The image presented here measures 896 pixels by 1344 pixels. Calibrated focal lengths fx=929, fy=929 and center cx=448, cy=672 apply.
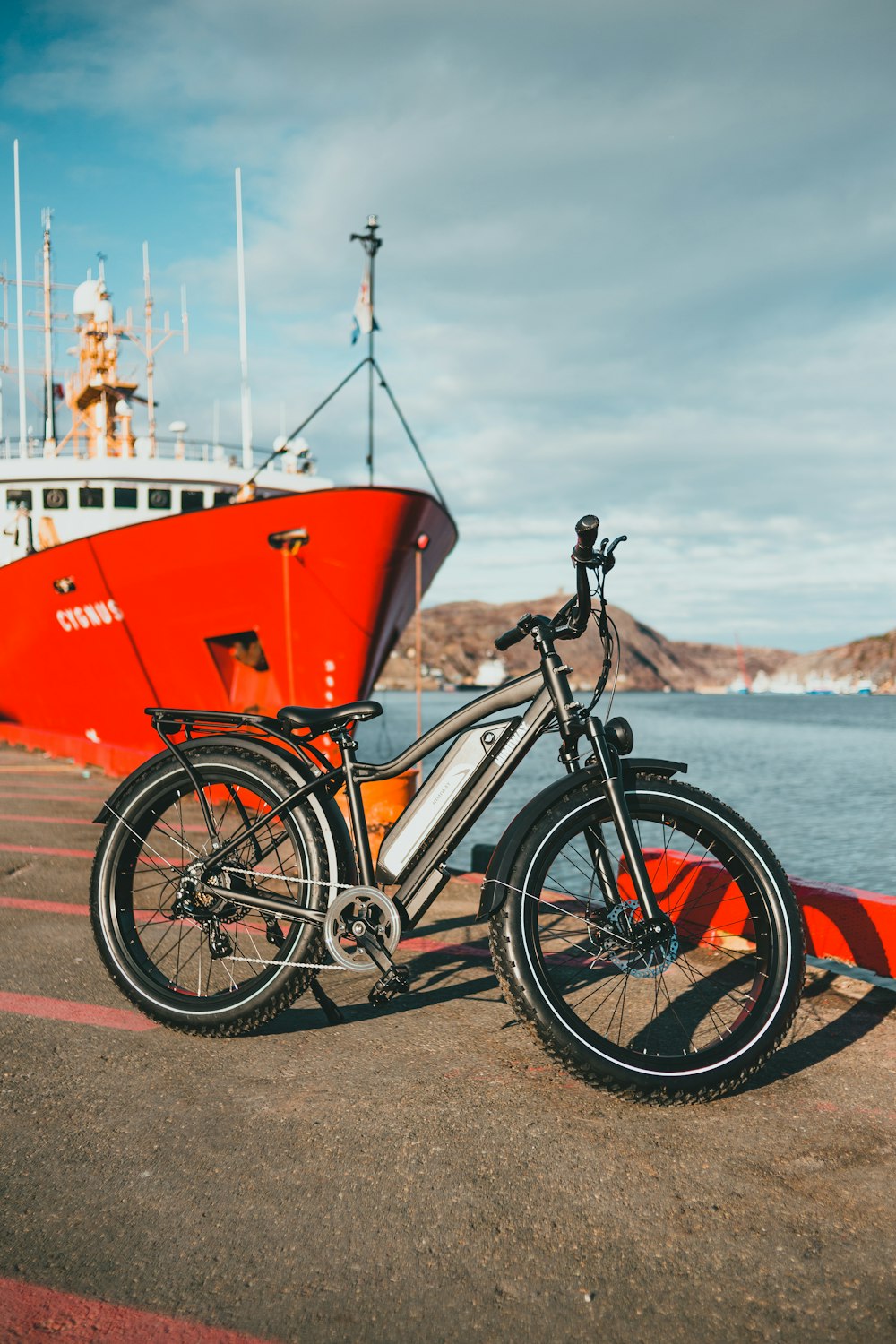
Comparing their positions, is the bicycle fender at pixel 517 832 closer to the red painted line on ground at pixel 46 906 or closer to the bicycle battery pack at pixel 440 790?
the bicycle battery pack at pixel 440 790

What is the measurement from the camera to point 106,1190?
2076 mm

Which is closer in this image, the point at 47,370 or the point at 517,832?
the point at 517,832

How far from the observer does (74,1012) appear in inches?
125

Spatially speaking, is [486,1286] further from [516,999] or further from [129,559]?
[129,559]

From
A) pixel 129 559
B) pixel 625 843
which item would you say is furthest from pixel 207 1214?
pixel 129 559

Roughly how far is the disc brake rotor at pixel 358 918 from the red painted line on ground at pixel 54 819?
16.1 feet

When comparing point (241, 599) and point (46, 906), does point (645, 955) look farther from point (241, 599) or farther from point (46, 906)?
point (241, 599)

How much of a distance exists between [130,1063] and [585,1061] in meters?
1.35

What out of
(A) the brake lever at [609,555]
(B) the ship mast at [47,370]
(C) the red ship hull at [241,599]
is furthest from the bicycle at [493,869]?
(B) the ship mast at [47,370]

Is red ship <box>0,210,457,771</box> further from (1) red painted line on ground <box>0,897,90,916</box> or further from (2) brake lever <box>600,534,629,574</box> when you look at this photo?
(2) brake lever <box>600,534,629,574</box>

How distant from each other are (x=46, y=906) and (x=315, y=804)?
2.49 metres

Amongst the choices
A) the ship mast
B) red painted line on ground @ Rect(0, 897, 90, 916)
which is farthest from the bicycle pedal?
the ship mast

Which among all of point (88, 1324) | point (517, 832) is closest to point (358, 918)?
point (517, 832)

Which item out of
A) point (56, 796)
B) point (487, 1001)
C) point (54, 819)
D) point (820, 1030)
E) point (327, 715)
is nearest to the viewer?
point (327, 715)
